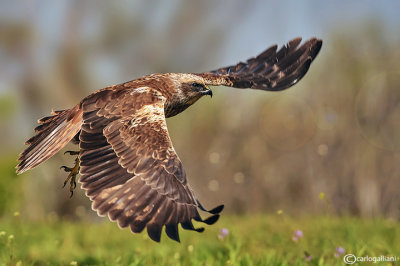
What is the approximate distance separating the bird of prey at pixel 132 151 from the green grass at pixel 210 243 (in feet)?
3.57

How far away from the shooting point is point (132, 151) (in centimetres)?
416

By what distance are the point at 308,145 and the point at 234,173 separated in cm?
156

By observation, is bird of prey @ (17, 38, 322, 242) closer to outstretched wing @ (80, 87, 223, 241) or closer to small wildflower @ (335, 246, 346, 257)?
outstretched wing @ (80, 87, 223, 241)

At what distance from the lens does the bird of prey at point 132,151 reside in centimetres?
380

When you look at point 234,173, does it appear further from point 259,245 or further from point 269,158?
point 259,245

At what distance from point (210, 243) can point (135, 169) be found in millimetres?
2353

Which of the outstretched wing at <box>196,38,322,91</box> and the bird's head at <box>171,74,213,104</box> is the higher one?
the outstretched wing at <box>196,38,322,91</box>

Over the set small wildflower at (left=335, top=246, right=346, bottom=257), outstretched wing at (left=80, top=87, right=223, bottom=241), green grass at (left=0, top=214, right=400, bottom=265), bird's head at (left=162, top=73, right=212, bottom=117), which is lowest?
small wildflower at (left=335, top=246, right=346, bottom=257)

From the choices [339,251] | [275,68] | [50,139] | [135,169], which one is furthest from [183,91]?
[339,251]

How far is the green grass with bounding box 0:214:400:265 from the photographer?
5.20m

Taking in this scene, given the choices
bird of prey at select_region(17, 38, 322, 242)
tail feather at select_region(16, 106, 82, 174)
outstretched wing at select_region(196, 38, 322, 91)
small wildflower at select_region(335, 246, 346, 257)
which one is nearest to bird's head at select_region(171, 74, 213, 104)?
bird of prey at select_region(17, 38, 322, 242)

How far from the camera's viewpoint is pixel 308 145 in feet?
34.6

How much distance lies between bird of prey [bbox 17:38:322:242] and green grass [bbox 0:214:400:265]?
109cm

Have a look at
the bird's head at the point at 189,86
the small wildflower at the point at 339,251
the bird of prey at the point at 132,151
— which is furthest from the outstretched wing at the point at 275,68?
the small wildflower at the point at 339,251
